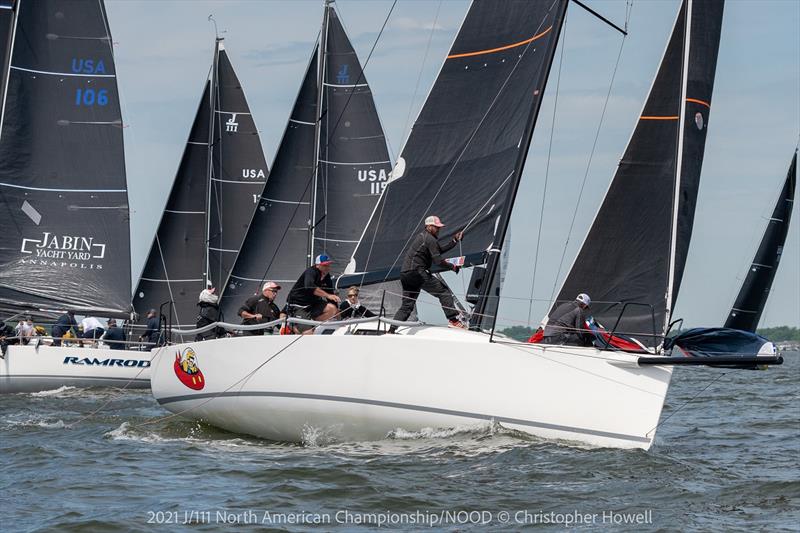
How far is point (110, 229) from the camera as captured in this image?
21594 millimetres

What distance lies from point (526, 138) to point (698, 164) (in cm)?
183

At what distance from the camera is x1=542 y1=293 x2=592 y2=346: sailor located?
11.3m

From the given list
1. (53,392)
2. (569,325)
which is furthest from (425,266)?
(53,392)

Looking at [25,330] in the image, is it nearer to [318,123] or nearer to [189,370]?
[318,123]

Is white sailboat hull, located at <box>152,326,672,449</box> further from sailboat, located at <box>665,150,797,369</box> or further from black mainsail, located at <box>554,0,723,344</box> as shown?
sailboat, located at <box>665,150,797,369</box>

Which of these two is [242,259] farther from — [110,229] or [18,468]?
[18,468]

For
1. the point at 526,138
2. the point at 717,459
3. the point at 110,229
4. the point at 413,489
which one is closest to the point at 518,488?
the point at 413,489

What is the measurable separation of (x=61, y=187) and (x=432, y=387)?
12.1m

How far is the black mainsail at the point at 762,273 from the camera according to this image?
118 ft

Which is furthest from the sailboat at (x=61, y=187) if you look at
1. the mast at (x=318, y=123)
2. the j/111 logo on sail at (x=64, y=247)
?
Answer: the mast at (x=318, y=123)

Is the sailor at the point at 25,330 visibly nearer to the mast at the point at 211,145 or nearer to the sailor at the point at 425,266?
the mast at the point at 211,145

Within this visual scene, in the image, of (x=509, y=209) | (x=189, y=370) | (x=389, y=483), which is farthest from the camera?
(x=189, y=370)

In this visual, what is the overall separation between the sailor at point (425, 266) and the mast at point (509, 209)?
0.31 metres

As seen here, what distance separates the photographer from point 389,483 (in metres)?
9.79
